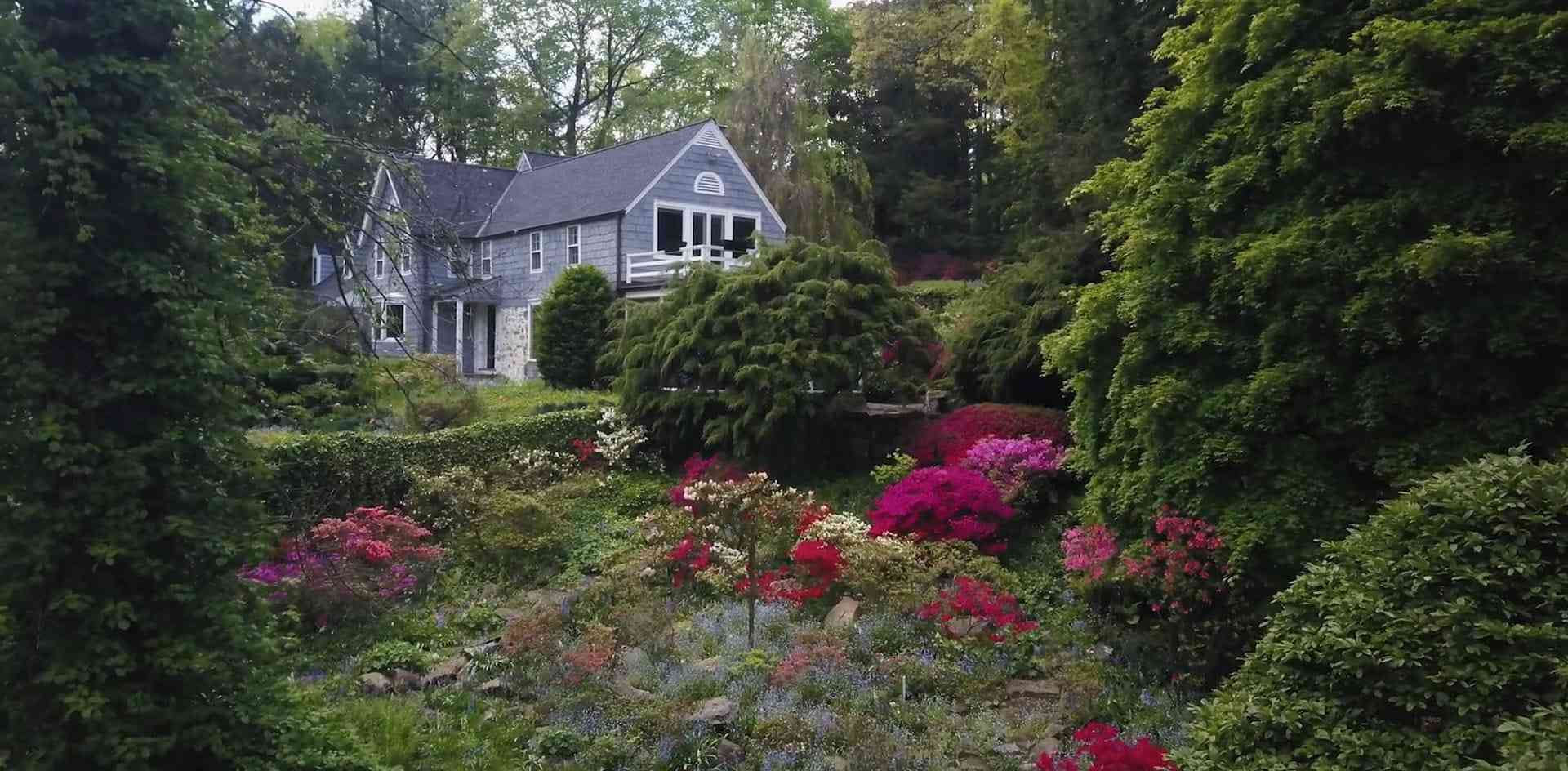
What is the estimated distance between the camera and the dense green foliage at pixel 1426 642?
9.80 ft

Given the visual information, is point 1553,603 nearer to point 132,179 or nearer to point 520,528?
point 132,179

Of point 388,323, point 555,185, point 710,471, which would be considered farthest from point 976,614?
point 555,185

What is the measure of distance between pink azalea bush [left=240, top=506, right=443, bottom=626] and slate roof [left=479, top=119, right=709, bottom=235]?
623 inches

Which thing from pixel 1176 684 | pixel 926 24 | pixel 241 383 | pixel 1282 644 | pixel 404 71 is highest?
pixel 926 24

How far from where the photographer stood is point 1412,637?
10.4 ft

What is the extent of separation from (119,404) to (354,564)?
15.3ft

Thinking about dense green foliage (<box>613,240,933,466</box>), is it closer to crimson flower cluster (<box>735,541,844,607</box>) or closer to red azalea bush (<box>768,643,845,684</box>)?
crimson flower cluster (<box>735,541,844,607</box>)

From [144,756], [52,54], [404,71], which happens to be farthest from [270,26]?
[404,71]

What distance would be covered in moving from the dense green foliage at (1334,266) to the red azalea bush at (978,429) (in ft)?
11.8

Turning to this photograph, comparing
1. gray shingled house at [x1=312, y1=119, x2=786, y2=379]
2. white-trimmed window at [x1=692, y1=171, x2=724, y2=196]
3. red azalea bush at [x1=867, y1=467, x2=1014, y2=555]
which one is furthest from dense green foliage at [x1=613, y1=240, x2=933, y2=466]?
white-trimmed window at [x1=692, y1=171, x2=724, y2=196]

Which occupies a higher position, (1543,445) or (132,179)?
(132,179)

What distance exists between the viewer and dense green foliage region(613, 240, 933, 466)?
463 inches

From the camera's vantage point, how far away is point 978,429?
1136cm

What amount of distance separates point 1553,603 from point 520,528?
820 cm
